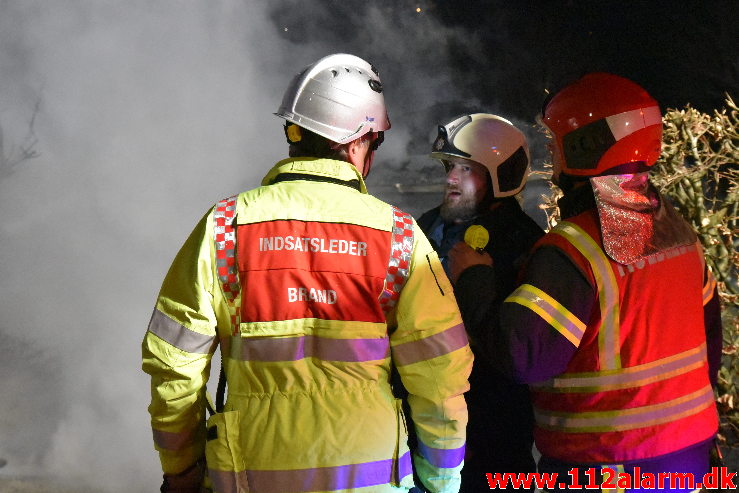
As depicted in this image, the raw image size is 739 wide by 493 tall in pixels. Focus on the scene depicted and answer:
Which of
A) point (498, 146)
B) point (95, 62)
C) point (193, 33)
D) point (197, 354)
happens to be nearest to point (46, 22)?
point (95, 62)

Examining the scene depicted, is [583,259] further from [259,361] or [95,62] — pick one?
[95,62]

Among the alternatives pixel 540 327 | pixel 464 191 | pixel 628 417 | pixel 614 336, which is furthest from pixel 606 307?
pixel 464 191

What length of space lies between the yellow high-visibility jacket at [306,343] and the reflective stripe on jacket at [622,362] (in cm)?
46

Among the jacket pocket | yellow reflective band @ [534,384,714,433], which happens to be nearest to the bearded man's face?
yellow reflective band @ [534,384,714,433]

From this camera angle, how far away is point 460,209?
3.40 m

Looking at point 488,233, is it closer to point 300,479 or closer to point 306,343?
point 306,343

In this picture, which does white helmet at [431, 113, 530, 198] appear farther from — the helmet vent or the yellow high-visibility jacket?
the yellow high-visibility jacket

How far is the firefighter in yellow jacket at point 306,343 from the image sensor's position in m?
2.12

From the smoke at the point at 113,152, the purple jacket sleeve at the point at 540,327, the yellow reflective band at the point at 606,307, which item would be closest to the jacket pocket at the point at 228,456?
the purple jacket sleeve at the point at 540,327

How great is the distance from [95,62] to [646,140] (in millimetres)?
6928

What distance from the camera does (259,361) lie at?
2.14m

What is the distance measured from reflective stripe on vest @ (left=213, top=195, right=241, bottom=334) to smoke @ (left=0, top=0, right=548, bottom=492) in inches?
239

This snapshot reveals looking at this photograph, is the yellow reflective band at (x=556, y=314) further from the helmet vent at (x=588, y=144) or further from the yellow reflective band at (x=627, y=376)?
the helmet vent at (x=588, y=144)

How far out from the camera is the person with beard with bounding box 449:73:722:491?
8.12ft
